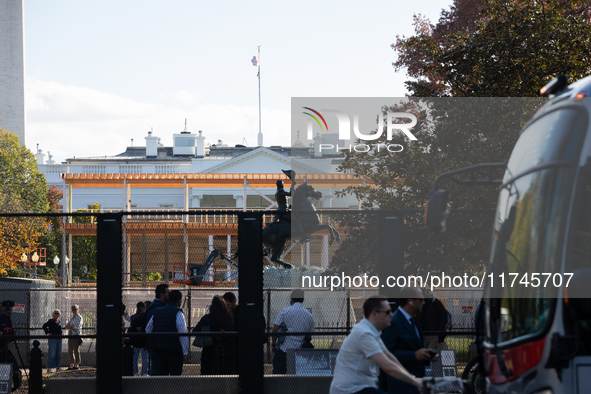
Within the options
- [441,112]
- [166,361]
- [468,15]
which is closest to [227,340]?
[166,361]

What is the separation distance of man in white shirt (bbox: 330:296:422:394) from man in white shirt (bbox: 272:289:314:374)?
3.15 meters

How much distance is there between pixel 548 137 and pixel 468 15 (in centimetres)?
2032

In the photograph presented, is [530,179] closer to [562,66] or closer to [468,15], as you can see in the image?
[562,66]

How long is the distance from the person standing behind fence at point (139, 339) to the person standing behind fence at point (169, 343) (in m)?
0.33

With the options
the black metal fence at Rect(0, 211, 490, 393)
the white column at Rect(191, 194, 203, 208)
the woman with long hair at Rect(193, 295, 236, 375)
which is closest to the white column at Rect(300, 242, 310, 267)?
the black metal fence at Rect(0, 211, 490, 393)

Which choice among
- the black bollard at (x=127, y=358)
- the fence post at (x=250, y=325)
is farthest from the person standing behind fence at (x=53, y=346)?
the fence post at (x=250, y=325)

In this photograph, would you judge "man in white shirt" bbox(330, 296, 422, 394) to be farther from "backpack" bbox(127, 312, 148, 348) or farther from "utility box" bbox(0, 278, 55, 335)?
"utility box" bbox(0, 278, 55, 335)

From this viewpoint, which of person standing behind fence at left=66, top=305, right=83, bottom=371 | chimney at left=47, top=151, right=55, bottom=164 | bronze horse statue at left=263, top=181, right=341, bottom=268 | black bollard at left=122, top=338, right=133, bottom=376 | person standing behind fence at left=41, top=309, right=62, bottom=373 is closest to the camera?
black bollard at left=122, top=338, right=133, bottom=376

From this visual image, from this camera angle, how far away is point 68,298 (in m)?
10.7

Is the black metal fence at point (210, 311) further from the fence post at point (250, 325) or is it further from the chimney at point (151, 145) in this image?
the chimney at point (151, 145)

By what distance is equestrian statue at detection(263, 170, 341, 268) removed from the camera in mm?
12626

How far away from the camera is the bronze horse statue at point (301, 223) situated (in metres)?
12.9

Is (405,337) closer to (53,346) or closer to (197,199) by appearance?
(53,346)

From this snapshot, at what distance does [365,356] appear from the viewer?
19.6 feet
